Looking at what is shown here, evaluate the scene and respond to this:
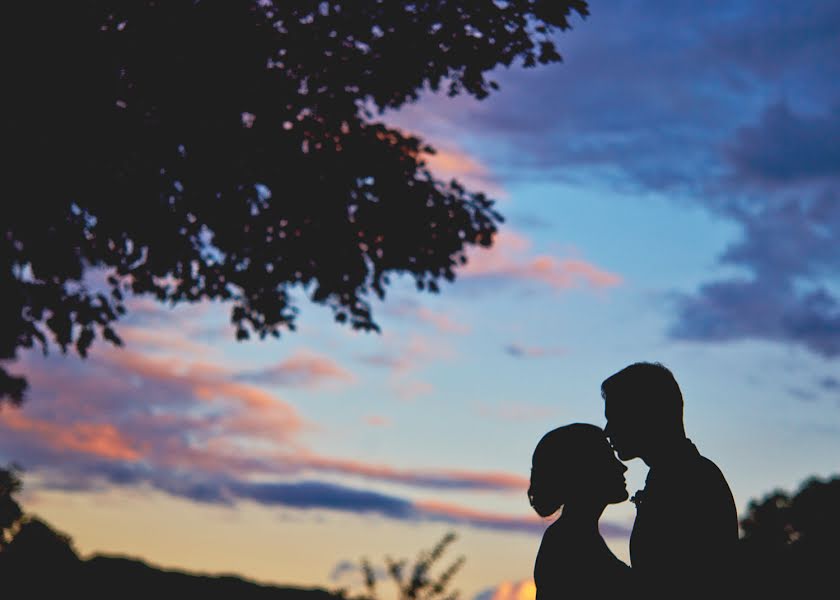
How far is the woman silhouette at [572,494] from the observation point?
5427 mm

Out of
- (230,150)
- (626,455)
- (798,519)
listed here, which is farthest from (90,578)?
(798,519)

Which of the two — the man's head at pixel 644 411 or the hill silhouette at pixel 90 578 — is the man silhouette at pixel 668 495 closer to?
the man's head at pixel 644 411

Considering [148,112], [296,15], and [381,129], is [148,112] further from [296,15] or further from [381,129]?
[381,129]

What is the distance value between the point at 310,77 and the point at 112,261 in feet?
13.0

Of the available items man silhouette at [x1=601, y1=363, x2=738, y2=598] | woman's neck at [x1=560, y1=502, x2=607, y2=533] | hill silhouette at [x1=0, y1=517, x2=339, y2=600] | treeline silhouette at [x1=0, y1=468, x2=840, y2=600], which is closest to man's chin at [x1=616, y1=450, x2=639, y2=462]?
man silhouette at [x1=601, y1=363, x2=738, y2=598]

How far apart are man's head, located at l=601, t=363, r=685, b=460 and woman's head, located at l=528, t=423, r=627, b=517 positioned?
0.30 feet

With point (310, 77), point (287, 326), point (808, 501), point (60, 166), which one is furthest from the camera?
point (808, 501)

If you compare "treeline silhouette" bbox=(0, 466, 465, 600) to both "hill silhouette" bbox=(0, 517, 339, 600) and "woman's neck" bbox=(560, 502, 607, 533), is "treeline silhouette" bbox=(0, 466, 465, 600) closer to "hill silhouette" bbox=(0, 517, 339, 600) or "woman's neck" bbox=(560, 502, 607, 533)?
"hill silhouette" bbox=(0, 517, 339, 600)

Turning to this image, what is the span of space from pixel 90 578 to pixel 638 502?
42.1ft

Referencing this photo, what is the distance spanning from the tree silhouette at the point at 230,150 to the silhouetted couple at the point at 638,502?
32.2 feet

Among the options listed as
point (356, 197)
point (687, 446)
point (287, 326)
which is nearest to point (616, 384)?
point (687, 446)

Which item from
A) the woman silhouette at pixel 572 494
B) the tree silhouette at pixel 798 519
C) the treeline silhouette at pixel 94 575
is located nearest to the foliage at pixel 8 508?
the treeline silhouette at pixel 94 575

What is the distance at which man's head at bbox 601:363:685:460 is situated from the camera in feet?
17.9

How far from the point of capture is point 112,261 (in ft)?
51.3
